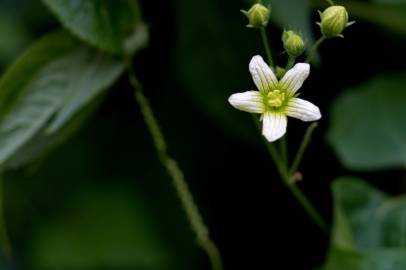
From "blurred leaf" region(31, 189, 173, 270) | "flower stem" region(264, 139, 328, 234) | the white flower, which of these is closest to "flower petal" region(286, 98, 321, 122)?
the white flower

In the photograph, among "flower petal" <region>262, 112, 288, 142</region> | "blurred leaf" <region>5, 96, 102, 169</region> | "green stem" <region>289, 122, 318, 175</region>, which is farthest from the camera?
"blurred leaf" <region>5, 96, 102, 169</region>

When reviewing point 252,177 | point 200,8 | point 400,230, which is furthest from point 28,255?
point 400,230

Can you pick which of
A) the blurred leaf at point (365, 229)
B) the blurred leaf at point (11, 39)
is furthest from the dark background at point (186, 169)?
the blurred leaf at point (365, 229)

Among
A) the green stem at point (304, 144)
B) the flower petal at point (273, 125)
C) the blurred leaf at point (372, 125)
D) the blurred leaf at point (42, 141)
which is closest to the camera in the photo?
the flower petal at point (273, 125)

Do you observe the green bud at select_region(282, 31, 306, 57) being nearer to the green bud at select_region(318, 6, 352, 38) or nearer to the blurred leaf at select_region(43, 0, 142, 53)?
the green bud at select_region(318, 6, 352, 38)

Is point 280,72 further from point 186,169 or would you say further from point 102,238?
point 102,238

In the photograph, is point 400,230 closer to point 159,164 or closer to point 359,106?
point 359,106

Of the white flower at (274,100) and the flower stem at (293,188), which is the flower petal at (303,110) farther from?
the flower stem at (293,188)
